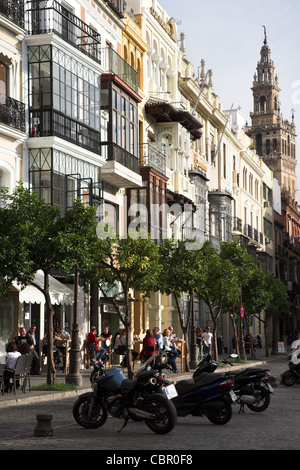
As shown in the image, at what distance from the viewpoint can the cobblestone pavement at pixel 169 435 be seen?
11117 millimetres

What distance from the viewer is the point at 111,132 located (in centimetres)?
3309

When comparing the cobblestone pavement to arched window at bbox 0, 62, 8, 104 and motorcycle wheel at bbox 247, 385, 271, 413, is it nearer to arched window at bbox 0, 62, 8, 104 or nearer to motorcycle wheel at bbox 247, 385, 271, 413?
motorcycle wheel at bbox 247, 385, 271, 413

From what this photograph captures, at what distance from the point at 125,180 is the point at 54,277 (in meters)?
7.47

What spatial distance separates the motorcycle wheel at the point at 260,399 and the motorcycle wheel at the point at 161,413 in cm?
380

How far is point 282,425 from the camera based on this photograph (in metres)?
13.7

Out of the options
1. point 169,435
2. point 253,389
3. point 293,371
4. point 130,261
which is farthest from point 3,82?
point 169,435

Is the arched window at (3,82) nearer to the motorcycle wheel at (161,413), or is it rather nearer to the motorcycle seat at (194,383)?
the motorcycle seat at (194,383)

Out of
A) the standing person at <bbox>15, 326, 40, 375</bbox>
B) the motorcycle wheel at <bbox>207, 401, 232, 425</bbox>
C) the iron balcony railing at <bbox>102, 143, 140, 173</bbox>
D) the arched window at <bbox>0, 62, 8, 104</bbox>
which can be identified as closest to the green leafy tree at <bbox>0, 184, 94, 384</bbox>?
the standing person at <bbox>15, 326, 40, 375</bbox>

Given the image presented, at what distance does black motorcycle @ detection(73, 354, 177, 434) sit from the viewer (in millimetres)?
12500

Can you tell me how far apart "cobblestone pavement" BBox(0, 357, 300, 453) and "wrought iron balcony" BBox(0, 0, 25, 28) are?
1510 centimetres

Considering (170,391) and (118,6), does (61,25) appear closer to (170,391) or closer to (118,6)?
(118,6)

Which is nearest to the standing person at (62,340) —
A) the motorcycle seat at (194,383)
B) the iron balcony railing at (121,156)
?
the iron balcony railing at (121,156)

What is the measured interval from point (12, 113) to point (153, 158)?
13319 mm

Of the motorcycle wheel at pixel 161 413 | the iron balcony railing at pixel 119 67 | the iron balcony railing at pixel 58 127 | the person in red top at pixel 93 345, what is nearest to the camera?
the motorcycle wheel at pixel 161 413
